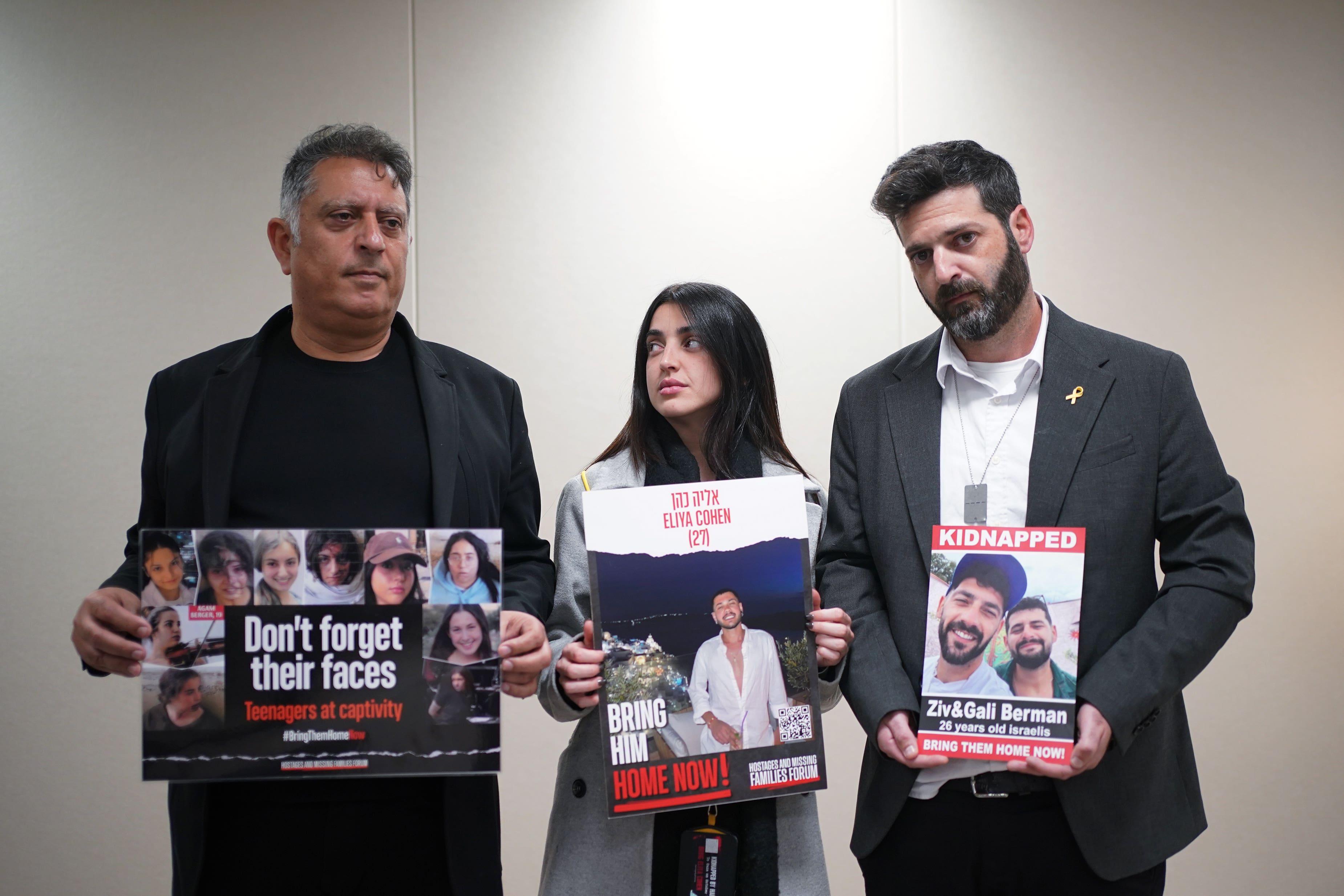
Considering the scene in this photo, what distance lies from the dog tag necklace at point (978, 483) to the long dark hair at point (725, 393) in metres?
0.39

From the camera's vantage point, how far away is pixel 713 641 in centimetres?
174

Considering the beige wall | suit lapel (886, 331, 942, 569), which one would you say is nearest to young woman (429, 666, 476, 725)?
suit lapel (886, 331, 942, 569)

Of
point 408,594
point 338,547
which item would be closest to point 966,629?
point 408,594

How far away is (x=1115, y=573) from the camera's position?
174 centimetres

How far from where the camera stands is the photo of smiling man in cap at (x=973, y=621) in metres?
1.67

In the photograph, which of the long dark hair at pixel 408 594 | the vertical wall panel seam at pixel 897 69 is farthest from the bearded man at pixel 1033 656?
the vertical wall panel seam at pixel 897 69

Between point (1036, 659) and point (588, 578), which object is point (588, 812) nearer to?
point (588, 578)

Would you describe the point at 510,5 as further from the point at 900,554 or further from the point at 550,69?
the point at 900,554

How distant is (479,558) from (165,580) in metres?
0.47

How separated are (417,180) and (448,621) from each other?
238 centimetres

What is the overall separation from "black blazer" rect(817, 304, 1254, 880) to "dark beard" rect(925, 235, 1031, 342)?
0.35 feet

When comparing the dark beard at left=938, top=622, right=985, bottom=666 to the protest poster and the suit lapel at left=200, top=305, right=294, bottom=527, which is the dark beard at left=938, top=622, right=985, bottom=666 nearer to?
the protest poster

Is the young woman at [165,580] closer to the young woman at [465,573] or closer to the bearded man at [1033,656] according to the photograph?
the young woman at [465,573]

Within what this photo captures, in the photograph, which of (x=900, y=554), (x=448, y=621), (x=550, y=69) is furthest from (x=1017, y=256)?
(x=550, y=69)
